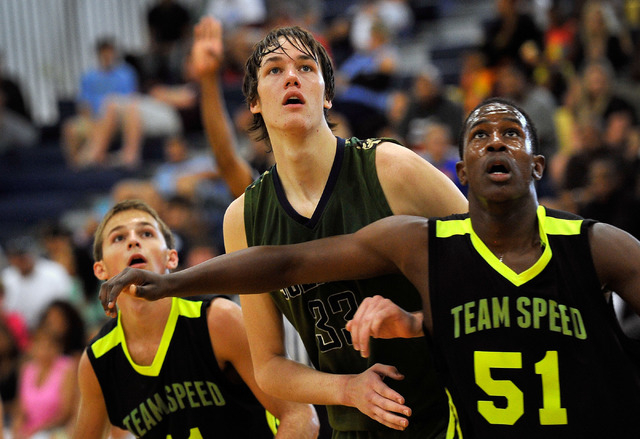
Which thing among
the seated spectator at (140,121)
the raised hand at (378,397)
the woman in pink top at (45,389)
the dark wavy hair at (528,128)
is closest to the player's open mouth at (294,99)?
the dark wavy hair at (528,128)

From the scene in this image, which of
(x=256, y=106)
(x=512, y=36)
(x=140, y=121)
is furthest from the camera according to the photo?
(x=140, y=121)

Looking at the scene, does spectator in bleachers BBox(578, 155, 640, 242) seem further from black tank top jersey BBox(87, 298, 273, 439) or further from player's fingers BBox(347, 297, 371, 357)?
player's fingers BBox(347, 297, 371, 357)

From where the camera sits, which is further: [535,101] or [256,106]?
[535,101]

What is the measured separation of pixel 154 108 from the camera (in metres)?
11.8

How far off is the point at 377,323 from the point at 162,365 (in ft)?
5.12

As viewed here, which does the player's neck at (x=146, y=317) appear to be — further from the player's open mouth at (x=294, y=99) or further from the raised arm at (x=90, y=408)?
the player's open mouth at (x=294, y=99)

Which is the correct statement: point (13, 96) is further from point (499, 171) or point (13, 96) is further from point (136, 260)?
point (499, 171)

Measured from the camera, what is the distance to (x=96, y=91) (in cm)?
1239

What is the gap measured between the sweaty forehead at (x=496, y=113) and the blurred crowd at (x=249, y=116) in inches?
97.7

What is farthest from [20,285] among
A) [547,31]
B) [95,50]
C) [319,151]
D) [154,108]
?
[319,151]

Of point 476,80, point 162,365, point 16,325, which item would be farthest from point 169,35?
point 162,365

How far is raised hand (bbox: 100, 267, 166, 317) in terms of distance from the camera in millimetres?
2783

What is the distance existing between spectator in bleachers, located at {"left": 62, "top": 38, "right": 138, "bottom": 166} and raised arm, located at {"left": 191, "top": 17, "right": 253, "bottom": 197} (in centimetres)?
704

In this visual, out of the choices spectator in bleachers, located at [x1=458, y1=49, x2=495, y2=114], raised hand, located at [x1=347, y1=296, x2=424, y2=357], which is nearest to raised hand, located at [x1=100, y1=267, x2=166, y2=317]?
raised hand, located at [x1=347, y1=296, x2=424, y2=357]
